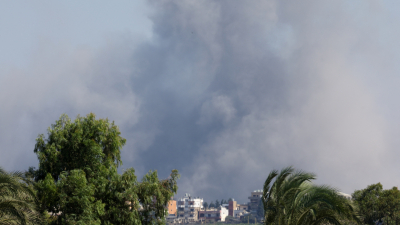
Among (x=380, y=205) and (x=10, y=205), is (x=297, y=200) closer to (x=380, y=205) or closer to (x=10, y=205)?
(x=10, y=205)

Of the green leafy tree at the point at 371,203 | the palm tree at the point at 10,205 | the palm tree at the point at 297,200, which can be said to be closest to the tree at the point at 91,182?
the palm tree at the point at 10,205

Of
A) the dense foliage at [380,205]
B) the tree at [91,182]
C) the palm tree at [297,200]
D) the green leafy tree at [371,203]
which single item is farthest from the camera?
the green leafy tree at [371,203]

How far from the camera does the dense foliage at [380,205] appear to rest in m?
34.6

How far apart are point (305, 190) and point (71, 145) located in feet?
54.0

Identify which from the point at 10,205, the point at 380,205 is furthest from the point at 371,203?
the point at 10,205

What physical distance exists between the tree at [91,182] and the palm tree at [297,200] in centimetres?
1099

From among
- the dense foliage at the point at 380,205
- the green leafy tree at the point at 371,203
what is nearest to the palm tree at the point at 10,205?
the dense foliage at the point at 380,205

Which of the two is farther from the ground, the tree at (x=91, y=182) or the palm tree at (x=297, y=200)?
the tree at (x=91, y=182)

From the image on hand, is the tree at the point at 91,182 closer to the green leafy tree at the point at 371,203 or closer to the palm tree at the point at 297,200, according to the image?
the palm tree at the point at 297,200

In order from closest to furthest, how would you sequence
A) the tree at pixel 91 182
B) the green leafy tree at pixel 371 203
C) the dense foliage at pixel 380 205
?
the tree at pixel 91 182
the dense foliage at pixel 380 205
the green leafy tree at pixel 371 203

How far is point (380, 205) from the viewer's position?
35.2 metres

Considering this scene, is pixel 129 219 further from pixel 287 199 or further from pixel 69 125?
pixel 287 199

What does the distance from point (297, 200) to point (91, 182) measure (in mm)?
14344

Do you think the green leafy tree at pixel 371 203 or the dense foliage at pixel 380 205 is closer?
the dense foliage at pixel 380 205
